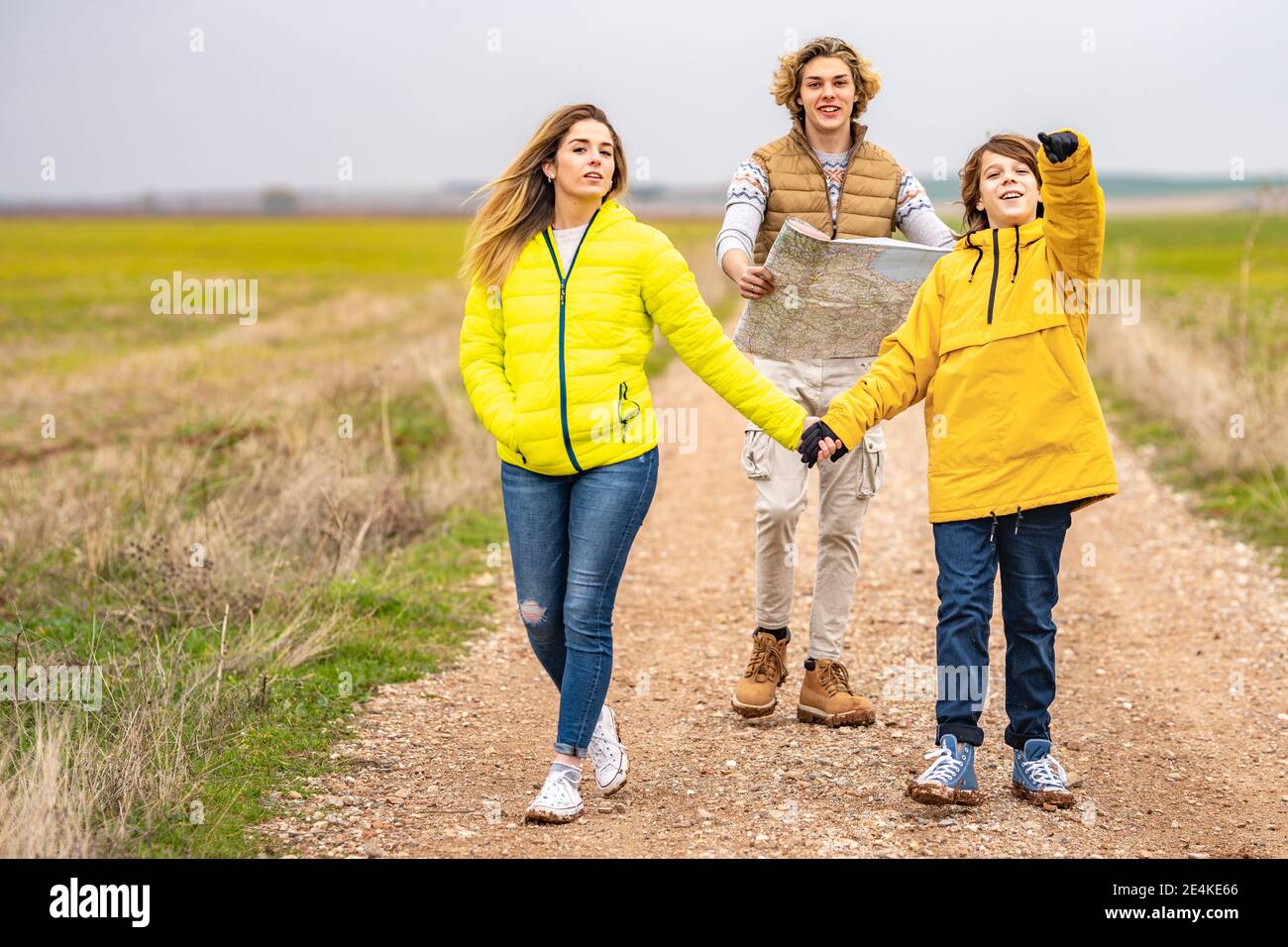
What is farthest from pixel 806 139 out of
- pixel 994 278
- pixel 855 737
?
pixel 855 737

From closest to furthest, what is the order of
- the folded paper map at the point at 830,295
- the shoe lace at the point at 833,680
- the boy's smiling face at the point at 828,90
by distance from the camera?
the folded paper map at the point at 830,295, the boy's smiling face at the point at 828,90, the shoe lace at the point at 833,680

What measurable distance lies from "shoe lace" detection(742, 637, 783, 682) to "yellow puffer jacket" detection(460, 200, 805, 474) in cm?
137

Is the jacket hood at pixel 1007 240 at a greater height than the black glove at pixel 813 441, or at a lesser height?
greater

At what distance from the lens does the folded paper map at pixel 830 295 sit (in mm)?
4438

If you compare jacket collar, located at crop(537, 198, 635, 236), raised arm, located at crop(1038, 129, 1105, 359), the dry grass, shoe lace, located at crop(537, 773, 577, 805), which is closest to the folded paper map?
raised arm, located at crop(1038, 129, 1105, 359)

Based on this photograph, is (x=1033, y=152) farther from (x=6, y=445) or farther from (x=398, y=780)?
(x=6, y=445)

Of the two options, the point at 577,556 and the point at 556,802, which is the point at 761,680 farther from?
the point at 577,556

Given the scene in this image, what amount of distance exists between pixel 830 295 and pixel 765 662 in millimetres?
1474

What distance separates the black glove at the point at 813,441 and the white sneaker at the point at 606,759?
1.09m

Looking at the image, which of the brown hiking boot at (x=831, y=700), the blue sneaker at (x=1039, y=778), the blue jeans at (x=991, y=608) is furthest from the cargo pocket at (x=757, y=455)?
the blue sneaker at (x=1039, y=778)

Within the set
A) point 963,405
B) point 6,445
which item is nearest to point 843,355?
point 963,405

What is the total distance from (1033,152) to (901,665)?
104 inches

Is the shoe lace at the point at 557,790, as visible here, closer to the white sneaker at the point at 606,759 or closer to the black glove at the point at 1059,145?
the white sneaker at the point at 606,759

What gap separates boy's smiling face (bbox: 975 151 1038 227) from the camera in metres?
4.18
